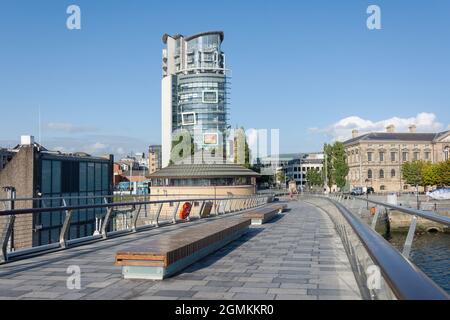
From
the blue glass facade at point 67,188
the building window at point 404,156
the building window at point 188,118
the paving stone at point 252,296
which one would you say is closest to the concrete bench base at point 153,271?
the paving stone at point 252,296

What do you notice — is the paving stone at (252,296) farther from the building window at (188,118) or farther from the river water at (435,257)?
the building window at (188,118)

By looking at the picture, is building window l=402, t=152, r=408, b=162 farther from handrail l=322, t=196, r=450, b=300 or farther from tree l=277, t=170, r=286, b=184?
handrail l=322, t=196, r=450, b=300

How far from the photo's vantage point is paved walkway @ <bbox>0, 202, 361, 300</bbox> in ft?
19.9

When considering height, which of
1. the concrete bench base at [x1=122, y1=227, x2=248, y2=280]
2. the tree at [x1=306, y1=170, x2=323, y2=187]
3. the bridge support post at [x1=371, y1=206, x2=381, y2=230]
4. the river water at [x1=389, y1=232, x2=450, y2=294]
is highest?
the tree at [x1=306, y1=170, x2=323, y2=187]

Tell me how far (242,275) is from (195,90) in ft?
482

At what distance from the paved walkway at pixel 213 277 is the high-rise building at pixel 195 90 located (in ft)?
394

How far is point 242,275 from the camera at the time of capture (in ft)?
24.3

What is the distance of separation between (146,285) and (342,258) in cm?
431

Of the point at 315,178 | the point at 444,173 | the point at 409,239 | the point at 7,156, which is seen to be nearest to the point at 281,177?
the point at 315,178

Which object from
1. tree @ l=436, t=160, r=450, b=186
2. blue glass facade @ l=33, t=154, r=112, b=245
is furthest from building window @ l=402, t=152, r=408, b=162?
blue glass facade @ l=33, t=154, r=112, b=245

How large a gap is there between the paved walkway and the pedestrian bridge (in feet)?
0.04

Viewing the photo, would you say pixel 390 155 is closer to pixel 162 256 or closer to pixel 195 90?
pixel 195 90
